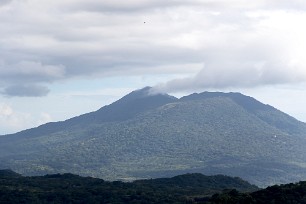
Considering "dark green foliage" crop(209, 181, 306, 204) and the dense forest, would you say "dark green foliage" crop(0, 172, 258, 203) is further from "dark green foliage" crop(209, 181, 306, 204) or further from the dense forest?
"dark green foliage" crop(209, 181, 306, 204)

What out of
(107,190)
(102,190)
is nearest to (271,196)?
(107,190)

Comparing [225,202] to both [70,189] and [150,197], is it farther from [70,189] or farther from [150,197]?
[70,189]

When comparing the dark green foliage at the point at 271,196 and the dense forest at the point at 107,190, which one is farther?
the dense forest at the point at 107,190

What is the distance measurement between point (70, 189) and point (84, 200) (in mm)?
11225

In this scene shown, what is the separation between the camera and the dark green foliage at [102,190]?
137 metres

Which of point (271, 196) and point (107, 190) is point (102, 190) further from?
point (271, 196)

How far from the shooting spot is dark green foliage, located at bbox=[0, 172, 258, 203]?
448 ft

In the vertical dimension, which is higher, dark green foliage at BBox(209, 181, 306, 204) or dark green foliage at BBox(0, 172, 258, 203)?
dark green foliage at BBox(0, 172, 258, 203)

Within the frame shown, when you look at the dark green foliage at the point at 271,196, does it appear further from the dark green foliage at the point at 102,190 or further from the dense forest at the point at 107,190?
the dark green foliage at the point at 102,190

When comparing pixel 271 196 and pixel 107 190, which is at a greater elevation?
pixel 107 190

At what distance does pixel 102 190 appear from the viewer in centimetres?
14525

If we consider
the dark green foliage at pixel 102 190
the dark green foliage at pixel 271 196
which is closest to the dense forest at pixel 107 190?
the dark green foliage at pixel 102 190

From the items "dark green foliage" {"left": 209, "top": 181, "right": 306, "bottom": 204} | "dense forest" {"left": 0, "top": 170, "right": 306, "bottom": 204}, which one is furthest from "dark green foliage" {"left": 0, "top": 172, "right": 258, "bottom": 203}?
"dark green foliage" {"left": 209, "top": 181, "right": 306, "bottom": 204}

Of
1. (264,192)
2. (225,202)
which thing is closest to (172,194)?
(264,192)
